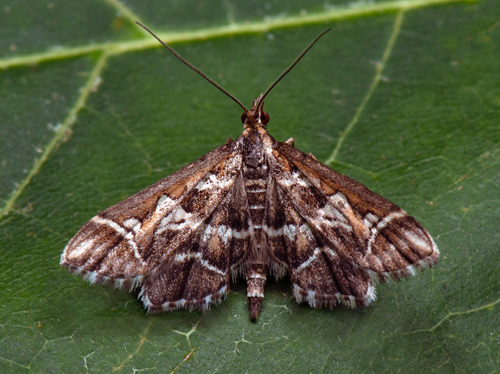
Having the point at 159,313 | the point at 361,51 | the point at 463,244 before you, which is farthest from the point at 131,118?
the point at 463,244

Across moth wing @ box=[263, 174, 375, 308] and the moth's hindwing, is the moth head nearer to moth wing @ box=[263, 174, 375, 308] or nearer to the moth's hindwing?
the moth's hindwing

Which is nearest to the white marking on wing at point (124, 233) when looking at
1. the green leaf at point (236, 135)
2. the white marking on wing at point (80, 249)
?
the white marking on wing at point (80, 249)

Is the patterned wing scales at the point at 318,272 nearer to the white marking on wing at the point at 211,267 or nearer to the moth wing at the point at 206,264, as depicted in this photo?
the moth wing at the point at 206,264

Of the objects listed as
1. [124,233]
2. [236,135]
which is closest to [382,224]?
[236,135]

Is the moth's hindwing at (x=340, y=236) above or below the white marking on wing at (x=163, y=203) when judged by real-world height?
below

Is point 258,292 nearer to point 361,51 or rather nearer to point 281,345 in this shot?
point 281,345

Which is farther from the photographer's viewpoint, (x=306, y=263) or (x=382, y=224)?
(x=306, y=263)

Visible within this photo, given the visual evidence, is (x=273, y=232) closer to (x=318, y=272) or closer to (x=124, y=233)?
(x=318, y=272)
